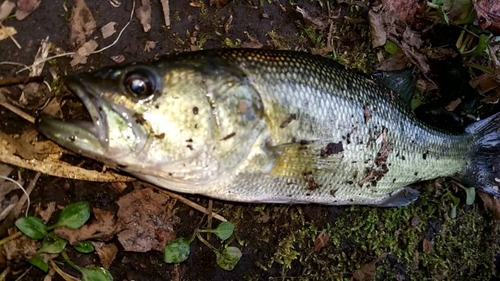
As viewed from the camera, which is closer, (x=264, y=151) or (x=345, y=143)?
(x=264, y=151)

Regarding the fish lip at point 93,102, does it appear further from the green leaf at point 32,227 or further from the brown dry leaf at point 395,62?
the brown dry leaf at point 395,62

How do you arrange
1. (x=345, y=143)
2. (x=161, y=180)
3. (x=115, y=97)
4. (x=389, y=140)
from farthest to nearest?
(x=389, y=140)
(x=345, y=143)
(x=161, y=180)
(x=115, y=97)

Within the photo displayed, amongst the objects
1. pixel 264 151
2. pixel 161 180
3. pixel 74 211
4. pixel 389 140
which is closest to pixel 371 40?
pixel 389 140

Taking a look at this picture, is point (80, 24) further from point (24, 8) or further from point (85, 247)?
point (85, 247)

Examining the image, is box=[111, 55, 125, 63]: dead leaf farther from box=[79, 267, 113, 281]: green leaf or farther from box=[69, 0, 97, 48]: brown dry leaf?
box=[79, 267, 113, 281]: green leaf

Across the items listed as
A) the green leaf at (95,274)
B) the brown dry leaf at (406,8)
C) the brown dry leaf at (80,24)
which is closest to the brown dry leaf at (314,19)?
the brown dry leaf at (406,8)

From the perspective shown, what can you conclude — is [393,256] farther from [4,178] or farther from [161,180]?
[4,178]
